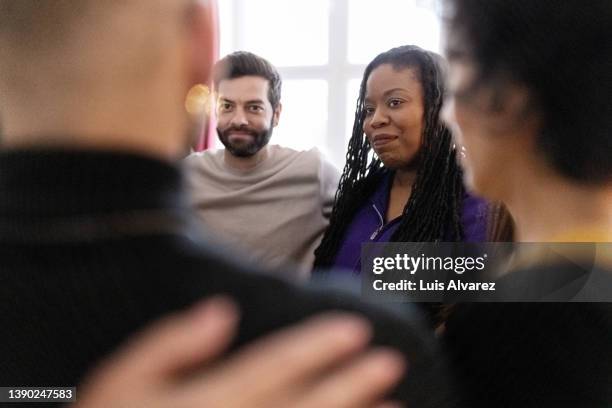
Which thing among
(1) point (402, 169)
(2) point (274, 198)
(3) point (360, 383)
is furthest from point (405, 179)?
(3) point (360, 383)

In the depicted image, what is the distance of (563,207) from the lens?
58 centimetres

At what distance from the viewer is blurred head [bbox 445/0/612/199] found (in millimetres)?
547

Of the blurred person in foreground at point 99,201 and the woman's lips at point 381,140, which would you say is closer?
the blurred person in foreground at point 99,201

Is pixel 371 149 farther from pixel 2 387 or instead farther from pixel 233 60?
pixel 2 387

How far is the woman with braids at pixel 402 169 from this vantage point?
664 millimetres

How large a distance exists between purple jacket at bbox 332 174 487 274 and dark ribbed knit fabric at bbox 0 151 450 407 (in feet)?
1.05

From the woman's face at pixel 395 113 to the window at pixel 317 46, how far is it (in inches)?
0.8

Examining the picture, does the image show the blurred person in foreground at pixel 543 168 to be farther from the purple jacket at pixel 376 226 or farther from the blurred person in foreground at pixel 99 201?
the blurred person in foreground at pixel 99 201

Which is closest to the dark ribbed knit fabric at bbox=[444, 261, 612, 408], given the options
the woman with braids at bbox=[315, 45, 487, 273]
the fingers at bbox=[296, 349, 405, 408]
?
the woman with braids at bbox=[315, 45, 487, 273]

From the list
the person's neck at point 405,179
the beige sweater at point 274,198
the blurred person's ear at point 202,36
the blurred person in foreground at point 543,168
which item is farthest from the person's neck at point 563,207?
the blurred person's ear at point 202,36

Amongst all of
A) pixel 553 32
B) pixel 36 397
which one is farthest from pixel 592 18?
pixel 36 397

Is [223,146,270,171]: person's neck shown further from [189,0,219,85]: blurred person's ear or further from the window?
[189,0,219,85]: blurred person's ear

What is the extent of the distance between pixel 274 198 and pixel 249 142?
0.24 ft

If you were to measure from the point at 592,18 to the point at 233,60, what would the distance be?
0.37m
